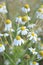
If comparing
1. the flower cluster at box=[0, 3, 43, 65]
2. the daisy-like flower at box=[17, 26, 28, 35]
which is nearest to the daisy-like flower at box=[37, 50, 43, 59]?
the flower cluster at box=[0, 3, 43, 65]

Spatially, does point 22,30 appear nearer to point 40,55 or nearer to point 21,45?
point 21,45

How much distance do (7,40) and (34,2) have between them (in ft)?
3.25

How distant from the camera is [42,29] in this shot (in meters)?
2.24

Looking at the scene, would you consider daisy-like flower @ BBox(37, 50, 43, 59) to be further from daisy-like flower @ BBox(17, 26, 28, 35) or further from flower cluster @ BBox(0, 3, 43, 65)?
daisy-like flower @ BBox(17, 26, 28, 35)

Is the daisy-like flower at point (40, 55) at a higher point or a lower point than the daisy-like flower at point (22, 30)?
lower

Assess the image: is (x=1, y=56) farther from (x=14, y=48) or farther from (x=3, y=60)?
(x=14, y=48)

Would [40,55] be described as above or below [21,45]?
below

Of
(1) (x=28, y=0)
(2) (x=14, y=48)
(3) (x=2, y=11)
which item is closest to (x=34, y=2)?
(1) (x=28, y=0)

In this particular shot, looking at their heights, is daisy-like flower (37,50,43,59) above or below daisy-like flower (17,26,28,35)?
below

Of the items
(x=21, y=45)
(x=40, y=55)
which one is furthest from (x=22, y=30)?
(x=40, y=55)

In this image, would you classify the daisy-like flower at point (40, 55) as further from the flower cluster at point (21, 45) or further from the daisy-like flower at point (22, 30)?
the daisy-like flower at point (22, 30)

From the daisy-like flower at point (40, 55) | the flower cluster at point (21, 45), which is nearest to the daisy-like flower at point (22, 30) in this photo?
the flower cluster at point (21, 45)

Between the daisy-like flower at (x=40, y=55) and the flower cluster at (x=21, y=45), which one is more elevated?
the flower cluster at (x=21, y=45)

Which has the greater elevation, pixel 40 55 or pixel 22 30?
pixel 22 30
